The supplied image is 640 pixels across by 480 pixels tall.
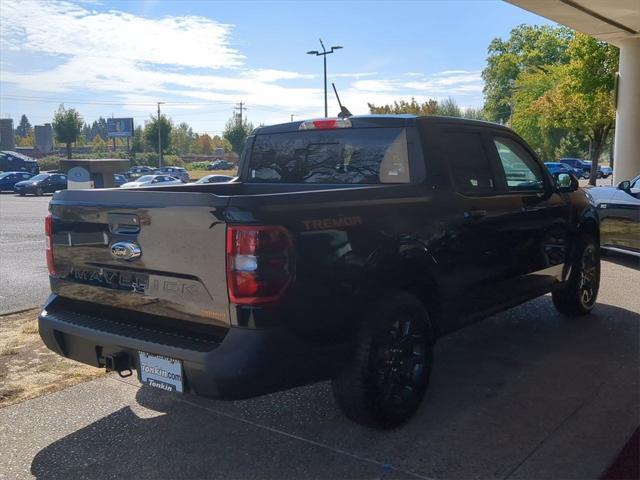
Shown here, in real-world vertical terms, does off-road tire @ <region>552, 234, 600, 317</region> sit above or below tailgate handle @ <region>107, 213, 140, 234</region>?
below

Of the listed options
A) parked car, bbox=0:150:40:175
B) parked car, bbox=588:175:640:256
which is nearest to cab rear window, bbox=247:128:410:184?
parked car, bbox=588:175:640:256

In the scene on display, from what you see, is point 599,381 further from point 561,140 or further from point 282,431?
point 561,140

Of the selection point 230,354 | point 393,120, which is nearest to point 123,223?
point 230,354

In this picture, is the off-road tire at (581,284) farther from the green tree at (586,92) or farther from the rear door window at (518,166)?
the green tree at (586,92)

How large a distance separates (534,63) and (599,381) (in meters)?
61.3

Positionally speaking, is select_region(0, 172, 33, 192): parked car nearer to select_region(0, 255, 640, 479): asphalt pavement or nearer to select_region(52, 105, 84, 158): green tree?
select_region(52, 105, 84, 158): green tree

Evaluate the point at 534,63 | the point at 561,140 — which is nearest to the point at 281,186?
the point at 534,63

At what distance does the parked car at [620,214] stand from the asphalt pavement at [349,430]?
4235 millimetres

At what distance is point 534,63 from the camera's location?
60.3 meters

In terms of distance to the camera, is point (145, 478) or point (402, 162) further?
point (402, 162)

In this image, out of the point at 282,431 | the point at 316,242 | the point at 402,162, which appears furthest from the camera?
the point at 402,162

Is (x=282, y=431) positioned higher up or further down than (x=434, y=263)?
further down

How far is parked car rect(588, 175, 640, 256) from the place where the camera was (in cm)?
894

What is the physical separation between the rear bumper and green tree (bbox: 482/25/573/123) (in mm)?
53705
